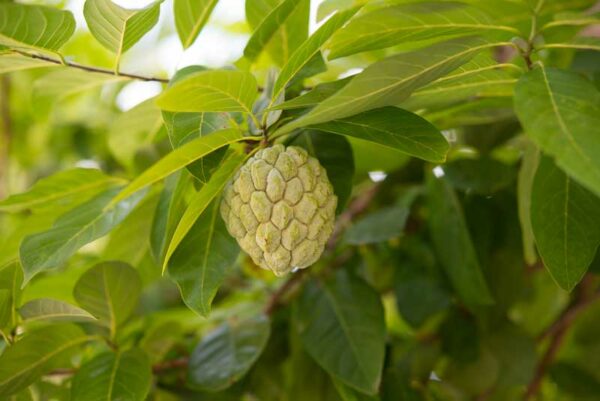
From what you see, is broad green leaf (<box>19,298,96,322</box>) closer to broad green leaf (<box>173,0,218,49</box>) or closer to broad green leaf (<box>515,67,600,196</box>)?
broad green leaf (<box>173,0,218,49</box>)

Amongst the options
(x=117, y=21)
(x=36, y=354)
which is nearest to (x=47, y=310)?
(x=36, y=354)

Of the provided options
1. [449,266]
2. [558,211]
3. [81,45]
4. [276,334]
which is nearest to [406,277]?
[449,266]

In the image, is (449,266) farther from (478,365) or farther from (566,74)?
(566,74)

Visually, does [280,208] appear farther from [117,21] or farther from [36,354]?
[36,354]

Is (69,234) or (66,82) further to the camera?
(66,82)

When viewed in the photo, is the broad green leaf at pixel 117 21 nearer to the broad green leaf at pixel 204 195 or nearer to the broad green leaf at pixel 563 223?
the broad green leaf at pixel 204 195

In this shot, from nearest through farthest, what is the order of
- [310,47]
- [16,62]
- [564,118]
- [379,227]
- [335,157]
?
1. [564,118]
2. [310,47]
3. [16,62]
4. [335,157]
5. [379,227]

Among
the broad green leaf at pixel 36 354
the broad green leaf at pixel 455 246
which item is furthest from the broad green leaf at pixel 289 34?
the broad green leaf at pixel 36 354
